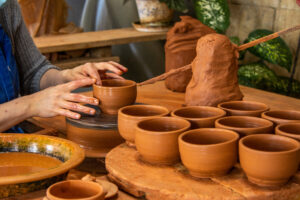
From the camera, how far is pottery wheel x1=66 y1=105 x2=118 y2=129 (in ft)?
4.83

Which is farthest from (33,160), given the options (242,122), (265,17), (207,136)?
(265,17)

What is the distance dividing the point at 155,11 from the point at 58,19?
0.84 m

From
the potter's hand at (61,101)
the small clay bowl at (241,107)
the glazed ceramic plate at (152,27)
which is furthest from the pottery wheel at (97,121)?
the glazed ceramic plate at (152,27)

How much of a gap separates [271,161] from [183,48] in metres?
1.18

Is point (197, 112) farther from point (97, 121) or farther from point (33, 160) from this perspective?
point (33, 160)

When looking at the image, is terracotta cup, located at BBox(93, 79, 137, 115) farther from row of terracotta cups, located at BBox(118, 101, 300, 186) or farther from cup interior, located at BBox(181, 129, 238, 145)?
cup interior, located at BBox(181, 129, 238, 145)

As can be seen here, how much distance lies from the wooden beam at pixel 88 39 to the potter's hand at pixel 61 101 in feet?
5.56

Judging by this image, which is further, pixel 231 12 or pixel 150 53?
pixel 150 53

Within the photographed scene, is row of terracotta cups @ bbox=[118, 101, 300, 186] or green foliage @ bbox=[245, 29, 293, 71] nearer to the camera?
row of terracotta cups @ bbox=[118, 101, 300, 186]

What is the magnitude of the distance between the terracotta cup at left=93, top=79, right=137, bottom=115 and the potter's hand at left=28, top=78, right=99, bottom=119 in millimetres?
30

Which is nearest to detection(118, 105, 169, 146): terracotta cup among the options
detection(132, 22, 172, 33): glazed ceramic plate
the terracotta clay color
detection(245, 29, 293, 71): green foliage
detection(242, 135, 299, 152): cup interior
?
detection(242, 135, 299, 152): cup interior

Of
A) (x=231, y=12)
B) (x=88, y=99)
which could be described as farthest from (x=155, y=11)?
(x=88, y=99)

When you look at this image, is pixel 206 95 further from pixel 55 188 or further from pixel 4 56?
pixel 4 56

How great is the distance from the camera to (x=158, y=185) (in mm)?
1102
